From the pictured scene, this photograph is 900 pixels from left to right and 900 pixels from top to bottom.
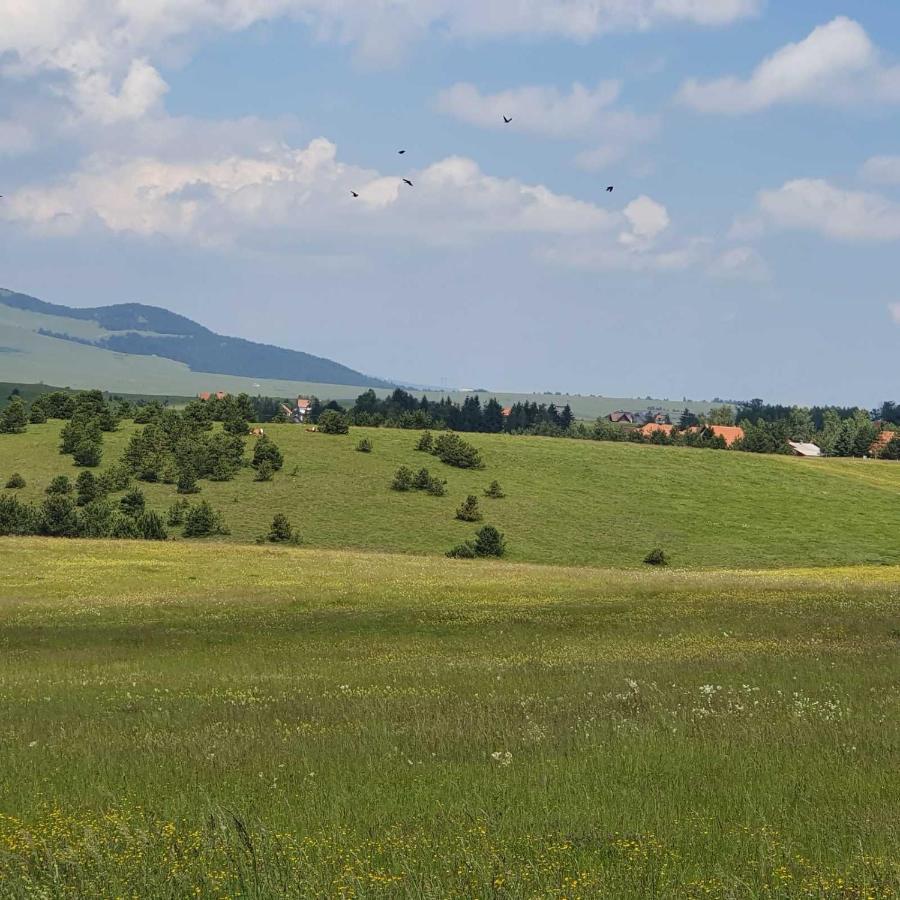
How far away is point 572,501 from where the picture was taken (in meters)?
106

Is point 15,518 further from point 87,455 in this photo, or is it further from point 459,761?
point 459,761

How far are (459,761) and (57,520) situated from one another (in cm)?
7584

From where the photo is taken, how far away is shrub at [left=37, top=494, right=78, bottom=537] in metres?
82.1

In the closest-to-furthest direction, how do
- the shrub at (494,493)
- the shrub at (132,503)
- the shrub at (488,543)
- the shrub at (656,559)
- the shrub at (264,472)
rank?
the shrub at (656,559) → the shrub at (488,543) → the shrub at (132,503) → the shrub at (264,472) → the shrub at (494,493)

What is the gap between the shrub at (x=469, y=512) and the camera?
9536 centimetres

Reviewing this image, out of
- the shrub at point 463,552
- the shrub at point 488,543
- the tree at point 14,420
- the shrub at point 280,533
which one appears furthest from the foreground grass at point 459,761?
the tree at point 14,420

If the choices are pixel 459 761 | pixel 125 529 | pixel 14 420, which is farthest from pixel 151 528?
pixel 459 761

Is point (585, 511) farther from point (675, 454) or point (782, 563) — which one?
point (675, 454)

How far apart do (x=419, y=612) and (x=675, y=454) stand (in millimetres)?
101807

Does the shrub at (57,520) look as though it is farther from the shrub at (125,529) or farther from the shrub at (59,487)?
the shrub at (59,487)

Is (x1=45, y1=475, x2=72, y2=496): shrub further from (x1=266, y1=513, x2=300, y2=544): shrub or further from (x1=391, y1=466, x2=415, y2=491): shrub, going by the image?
(x1=391, y1=466, x2=415, y2=491): shrub

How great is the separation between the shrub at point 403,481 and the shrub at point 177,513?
23.0m

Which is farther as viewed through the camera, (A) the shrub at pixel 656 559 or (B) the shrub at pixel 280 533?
(B) the shrub at pixel 280 533

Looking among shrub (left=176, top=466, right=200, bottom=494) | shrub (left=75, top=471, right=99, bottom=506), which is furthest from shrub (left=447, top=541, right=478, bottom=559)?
shrub (left=75, top=471, right=99, bottom=506)
